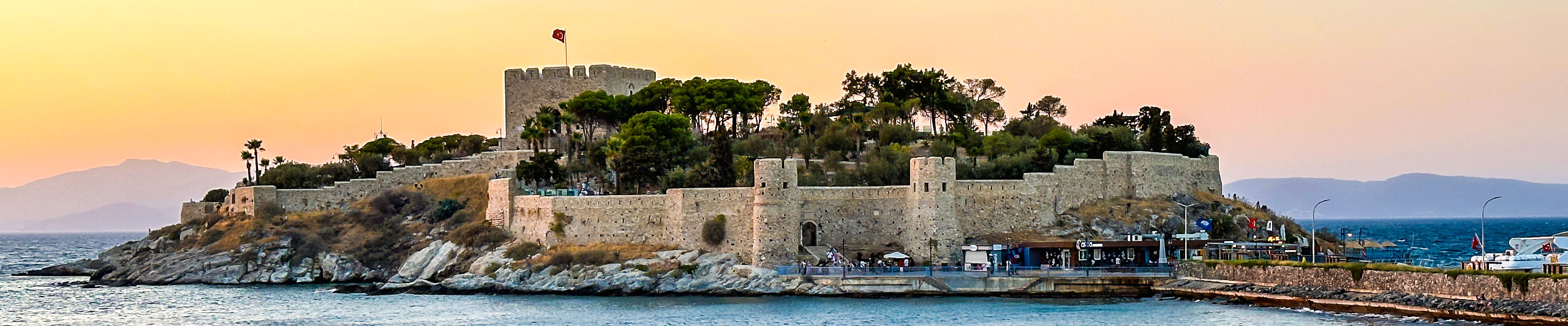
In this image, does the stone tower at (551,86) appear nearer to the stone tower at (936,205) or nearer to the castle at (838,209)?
the castle at (838,209)

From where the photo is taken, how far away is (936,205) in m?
58.8

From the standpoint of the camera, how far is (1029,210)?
62000 mm

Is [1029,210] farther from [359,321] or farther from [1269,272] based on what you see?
[359,321]

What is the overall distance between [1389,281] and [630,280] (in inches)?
1031

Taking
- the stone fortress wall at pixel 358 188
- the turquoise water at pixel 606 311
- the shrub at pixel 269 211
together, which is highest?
the stone fortress wall at pixel 358 188

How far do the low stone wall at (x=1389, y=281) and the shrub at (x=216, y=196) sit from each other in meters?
50.5

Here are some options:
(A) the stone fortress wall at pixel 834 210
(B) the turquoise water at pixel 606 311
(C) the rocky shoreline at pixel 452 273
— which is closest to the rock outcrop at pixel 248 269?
(C) the rocky shoreline at pixel 452 273

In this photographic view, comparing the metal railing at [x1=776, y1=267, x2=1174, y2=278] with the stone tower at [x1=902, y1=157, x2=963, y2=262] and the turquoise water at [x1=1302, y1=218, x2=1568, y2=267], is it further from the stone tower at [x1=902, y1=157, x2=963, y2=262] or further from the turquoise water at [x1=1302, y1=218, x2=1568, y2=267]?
the turquoise water at [x1=1302, y1=218, x2=1568, y2=267]

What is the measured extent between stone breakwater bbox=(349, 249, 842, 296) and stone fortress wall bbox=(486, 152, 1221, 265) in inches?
35.2

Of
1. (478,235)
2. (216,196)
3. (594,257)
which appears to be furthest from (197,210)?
(594,257)

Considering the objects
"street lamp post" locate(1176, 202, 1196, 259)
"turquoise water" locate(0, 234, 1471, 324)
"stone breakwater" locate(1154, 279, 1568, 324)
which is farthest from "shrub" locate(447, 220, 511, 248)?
"stone breakwater" locate(1154, 279, 1568, 324)

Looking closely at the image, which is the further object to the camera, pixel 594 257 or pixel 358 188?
pixel 358 188

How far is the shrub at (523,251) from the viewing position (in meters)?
63.1

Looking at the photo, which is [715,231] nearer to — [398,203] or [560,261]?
[560,261]
